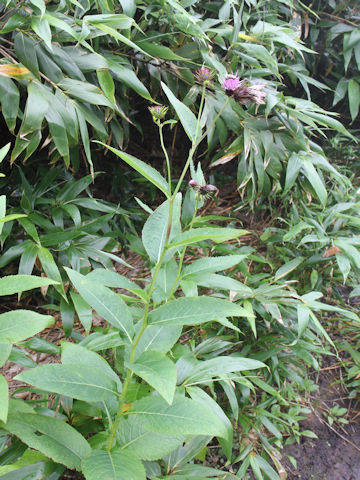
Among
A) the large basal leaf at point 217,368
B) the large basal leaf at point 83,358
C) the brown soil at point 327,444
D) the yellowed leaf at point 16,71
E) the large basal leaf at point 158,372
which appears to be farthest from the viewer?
the brown soil at point 327,444

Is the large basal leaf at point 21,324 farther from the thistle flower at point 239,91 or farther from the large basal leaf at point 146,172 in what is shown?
the thistle flower at point 239,91

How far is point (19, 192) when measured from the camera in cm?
107

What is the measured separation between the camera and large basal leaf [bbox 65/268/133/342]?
0.41 metres

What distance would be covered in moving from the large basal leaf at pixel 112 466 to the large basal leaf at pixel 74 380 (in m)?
0.06

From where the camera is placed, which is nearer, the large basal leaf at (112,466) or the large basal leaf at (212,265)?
the large basal leaf at (112,466)

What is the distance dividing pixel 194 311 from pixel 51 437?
0.22 metres

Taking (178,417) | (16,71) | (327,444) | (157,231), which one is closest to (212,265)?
(157,231)

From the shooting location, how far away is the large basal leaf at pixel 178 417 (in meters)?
0.36

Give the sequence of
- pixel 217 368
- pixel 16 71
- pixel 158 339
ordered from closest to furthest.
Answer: pixel 158 339 < pixel 217 368 < pixel 16 71

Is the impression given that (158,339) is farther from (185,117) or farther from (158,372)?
(185,117)

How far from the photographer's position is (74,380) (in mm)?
390

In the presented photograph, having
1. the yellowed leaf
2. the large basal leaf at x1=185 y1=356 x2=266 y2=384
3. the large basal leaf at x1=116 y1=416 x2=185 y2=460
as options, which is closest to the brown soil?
the large basal leaf at x1=185 y1=356 x2=266 y2=384

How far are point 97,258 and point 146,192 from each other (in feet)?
2.00

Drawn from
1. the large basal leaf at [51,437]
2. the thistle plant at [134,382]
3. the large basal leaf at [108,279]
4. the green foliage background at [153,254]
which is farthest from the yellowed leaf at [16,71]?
the large basal leaf at [51,437]
